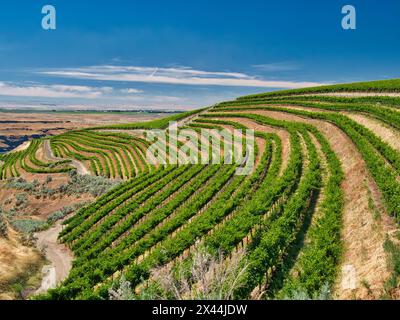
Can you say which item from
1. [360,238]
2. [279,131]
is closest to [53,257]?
[360,238]

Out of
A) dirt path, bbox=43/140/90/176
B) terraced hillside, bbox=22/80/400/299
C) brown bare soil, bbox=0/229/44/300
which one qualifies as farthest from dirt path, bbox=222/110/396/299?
dirt path, bbox=43/140/90/176

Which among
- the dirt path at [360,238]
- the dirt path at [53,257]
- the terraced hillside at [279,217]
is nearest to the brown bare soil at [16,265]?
the dirt path at [53,257]

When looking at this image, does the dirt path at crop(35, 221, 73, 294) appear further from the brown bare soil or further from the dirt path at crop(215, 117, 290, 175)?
the dirt path at crop(215, 117, 290, 175)

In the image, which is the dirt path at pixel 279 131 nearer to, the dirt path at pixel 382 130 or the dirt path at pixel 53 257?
the dirt path at pixel 382 130

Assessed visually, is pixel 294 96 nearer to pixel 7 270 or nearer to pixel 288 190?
pixel 288 190

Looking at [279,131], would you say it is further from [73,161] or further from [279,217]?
[73,161]
